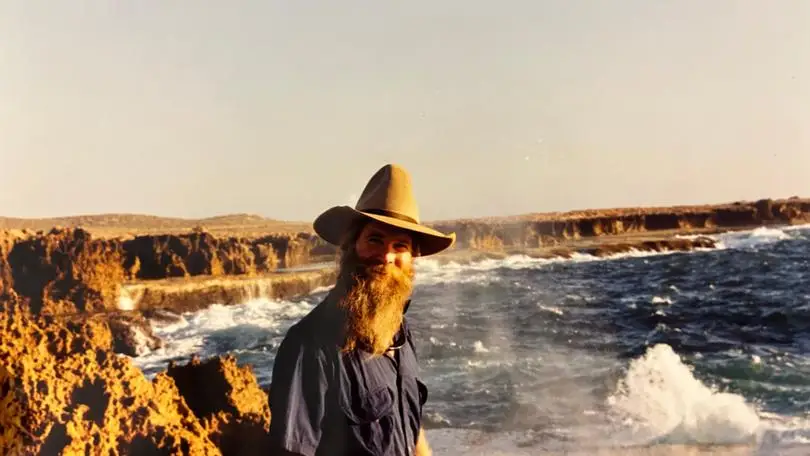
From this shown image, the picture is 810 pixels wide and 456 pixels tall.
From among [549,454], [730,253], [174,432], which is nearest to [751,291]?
[730,253]

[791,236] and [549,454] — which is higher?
[791,236]

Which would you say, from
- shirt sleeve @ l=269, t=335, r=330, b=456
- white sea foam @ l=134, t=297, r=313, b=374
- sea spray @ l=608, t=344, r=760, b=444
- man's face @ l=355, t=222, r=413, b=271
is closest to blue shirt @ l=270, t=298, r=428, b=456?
shirt sleeve @ l=269, t=335, r=330, b=456

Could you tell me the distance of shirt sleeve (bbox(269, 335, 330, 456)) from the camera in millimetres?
1476

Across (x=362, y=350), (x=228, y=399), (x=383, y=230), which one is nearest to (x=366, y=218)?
(x=383, y=230)

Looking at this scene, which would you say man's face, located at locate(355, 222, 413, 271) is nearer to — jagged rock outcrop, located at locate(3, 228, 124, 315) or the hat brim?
the hat brim

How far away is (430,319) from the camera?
3916 mm

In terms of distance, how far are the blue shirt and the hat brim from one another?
0.26 meters

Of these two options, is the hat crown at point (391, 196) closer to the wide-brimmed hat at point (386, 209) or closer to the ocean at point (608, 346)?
the wide-brimmed hat at point (386, 209)

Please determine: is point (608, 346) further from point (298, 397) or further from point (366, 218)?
point (298, 397)

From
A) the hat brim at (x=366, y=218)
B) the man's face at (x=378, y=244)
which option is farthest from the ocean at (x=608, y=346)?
the man's face at (x=378, y=244)

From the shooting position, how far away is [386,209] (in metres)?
1.81

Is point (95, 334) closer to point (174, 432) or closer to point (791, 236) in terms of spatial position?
point (174, 432)

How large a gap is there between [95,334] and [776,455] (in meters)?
3.51

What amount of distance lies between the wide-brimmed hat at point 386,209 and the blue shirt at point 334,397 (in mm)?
263
